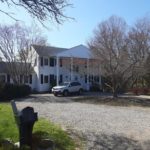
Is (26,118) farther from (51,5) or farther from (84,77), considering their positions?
(84,77)

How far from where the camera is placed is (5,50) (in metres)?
54.2

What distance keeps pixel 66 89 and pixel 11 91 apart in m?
9.23

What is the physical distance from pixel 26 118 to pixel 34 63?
52176 mm

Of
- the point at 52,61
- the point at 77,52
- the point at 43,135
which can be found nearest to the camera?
the point at 43,135

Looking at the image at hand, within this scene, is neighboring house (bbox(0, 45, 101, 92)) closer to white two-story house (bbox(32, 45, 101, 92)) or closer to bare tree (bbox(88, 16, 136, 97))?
white two-story house (bbox(32, 45, 101, 92))

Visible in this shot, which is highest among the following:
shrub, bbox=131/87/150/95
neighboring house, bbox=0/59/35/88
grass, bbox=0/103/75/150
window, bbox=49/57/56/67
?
window, bbox=49/57/56/67

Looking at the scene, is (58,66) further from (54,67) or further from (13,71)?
(13,71)

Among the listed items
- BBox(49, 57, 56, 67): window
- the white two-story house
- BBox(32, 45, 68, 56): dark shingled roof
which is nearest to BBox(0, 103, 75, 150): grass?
BBox(32, 45, 68, 56): dark shingled roof

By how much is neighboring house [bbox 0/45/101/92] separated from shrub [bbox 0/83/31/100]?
39.6 ft

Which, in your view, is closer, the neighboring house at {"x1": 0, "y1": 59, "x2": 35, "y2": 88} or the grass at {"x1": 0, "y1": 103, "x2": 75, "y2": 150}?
the grass at {"x1": 0, "y1": 103, "x2": 75, "y2": 150}

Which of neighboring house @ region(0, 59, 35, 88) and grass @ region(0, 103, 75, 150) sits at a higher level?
neighboring house @ region(0, 59, 35, 88)

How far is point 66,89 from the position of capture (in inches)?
1964

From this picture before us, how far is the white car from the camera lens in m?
49.2

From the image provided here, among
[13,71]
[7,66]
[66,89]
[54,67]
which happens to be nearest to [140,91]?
[66,89]
